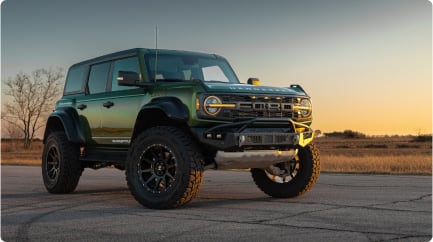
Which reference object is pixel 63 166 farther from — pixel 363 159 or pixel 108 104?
pixel 363 159

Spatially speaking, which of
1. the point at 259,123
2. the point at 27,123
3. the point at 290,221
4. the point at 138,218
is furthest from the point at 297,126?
the point at 27,123

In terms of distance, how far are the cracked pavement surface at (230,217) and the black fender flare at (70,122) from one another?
968mm

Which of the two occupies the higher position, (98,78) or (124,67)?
(124,67)

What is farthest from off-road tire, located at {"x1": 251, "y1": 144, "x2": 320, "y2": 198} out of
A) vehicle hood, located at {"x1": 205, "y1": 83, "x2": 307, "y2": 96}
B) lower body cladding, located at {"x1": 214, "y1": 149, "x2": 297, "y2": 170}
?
vehicle hood, located at {"x1": 205, "y1": 83, "x2": 307, "y2": 96}

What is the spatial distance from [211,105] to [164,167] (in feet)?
3.41

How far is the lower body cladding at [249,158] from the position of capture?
7477mm

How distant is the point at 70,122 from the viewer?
393 inches

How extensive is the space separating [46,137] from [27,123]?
3850 centimetres

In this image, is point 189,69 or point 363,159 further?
point 363,159

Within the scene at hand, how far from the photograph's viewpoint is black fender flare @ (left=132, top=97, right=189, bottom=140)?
24.8ft

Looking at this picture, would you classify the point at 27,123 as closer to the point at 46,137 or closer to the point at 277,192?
the point at 46,137

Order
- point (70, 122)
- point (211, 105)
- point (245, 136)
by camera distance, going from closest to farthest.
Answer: point (245, 136) → point (211, 105) → point (70, 122)

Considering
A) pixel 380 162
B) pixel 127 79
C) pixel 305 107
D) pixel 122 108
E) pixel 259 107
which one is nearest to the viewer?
pixel 259 107

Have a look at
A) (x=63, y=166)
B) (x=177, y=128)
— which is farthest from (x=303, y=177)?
(x=63, y=166)
